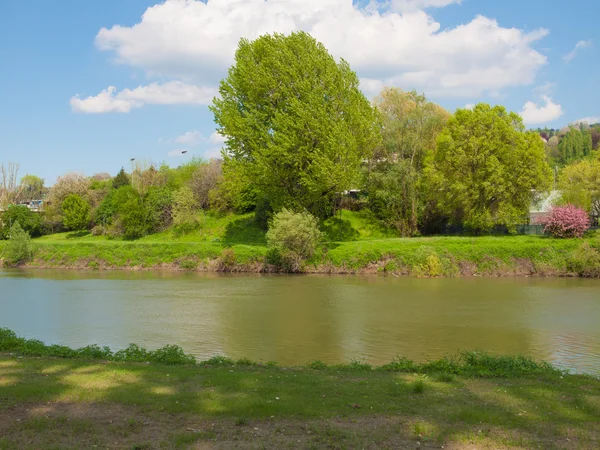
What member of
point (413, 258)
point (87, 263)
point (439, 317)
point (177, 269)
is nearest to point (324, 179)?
point (413, 258)

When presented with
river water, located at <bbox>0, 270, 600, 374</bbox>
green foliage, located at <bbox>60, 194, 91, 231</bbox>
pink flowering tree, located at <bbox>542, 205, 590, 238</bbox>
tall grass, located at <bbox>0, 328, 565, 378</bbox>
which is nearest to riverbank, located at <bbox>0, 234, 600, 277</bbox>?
pink flowering tree, located at <bbox>542, 205, 590, 238</bbox>

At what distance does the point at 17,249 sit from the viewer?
5031 cm

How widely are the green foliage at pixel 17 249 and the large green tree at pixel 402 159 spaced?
34547 millimetres

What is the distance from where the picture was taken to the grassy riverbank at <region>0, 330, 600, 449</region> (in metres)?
6.60

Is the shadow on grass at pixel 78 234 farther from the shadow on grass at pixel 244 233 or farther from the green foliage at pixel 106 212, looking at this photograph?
the shadow on grass at pixel 244 233

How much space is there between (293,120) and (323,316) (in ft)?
75.6

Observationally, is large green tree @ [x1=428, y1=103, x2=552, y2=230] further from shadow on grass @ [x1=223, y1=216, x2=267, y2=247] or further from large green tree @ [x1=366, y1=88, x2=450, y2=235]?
shadow on grass @ [x1=223, y1=216, x2=267, y2=247]

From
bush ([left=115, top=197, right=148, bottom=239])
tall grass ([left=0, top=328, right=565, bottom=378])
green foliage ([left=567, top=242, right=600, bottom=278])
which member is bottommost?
tall grass ([left=0, top=328, right=565, bottom=378])

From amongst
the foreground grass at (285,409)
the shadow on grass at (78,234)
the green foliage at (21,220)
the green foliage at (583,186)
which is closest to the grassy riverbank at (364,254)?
the green foliage at (583,186)

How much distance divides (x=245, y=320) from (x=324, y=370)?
444 inches

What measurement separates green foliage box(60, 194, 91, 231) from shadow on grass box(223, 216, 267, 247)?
22.8 m

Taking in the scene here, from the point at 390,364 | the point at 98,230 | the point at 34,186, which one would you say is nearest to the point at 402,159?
the point at 98,230

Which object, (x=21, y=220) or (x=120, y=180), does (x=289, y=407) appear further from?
(x=120, y=180)

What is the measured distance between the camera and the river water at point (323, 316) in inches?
664
